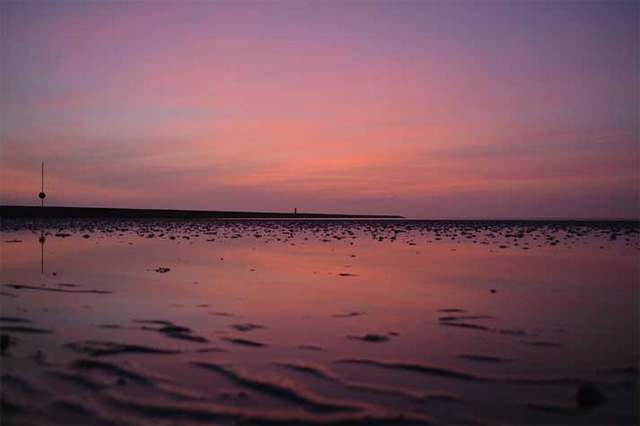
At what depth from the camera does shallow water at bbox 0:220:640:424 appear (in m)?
5.30

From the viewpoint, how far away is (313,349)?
7379 millimetres

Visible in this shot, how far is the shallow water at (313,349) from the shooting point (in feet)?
17.4

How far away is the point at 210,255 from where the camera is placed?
2117cm

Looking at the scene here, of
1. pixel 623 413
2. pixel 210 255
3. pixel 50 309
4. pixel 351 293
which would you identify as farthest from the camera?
pixel 210 255

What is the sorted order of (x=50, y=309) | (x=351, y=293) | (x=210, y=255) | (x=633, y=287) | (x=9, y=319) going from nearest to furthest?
(x=9, y=319) → (x=50, y=309) → (x=351, y=293) → (x=633, y=287) → (x=210, y=255)

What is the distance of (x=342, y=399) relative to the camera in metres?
5.52

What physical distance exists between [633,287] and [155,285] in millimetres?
12205

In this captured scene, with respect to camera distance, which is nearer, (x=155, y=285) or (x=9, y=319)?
(x=9, y=319)

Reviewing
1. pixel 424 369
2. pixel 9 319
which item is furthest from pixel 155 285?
pixel 424 369

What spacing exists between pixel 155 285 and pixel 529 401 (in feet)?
31.5

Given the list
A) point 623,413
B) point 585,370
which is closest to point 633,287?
point 585,370

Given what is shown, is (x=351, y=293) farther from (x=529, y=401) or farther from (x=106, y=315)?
(x=529, y=401)

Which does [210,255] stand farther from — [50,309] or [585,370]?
[585,370]

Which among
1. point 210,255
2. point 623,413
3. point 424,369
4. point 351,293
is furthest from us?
point 210,255
